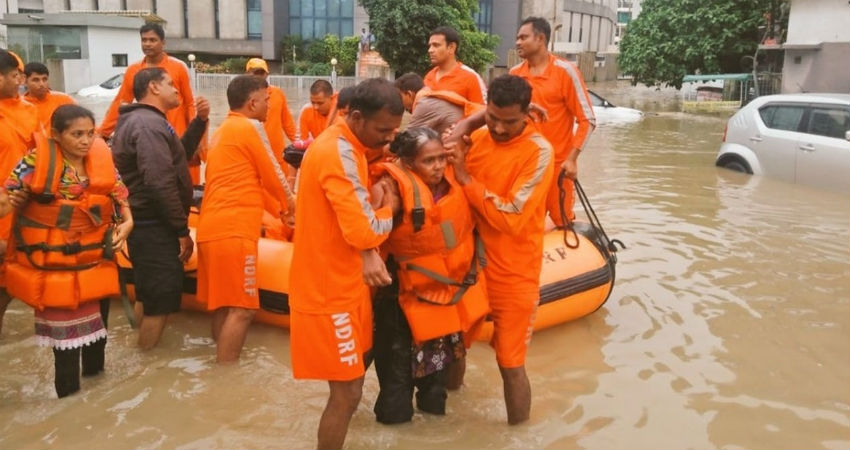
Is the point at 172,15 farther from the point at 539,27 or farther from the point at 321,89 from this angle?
the point at 539,27

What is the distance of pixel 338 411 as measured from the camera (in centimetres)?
331

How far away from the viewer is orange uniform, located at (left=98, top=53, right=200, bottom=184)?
635 cm

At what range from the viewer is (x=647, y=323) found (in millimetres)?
5602

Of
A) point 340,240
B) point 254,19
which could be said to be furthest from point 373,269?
point 254,19

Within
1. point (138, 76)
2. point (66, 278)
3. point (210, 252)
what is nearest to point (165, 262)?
point (210, 252)

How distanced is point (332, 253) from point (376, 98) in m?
0.67

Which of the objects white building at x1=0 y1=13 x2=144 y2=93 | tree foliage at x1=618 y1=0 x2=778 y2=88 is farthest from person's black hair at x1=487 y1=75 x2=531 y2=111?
white building at x1=0 y1=13 x2=144 y2=93

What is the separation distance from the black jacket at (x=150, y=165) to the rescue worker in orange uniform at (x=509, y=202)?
194 centimetres

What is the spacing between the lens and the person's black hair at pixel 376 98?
2998 mm

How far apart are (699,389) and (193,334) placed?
11.4ft

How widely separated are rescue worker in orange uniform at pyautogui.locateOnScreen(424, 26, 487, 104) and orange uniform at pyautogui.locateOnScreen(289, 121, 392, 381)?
2.96 meters

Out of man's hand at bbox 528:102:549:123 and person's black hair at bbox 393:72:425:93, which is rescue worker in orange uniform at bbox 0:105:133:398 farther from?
person's black hair at bbox 393:72:425:93

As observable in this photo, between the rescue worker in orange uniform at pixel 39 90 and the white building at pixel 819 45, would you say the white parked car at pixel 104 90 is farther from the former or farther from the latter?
the white building at pixel 819 45

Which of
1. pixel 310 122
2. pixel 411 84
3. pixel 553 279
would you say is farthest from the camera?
pixel 310 122
